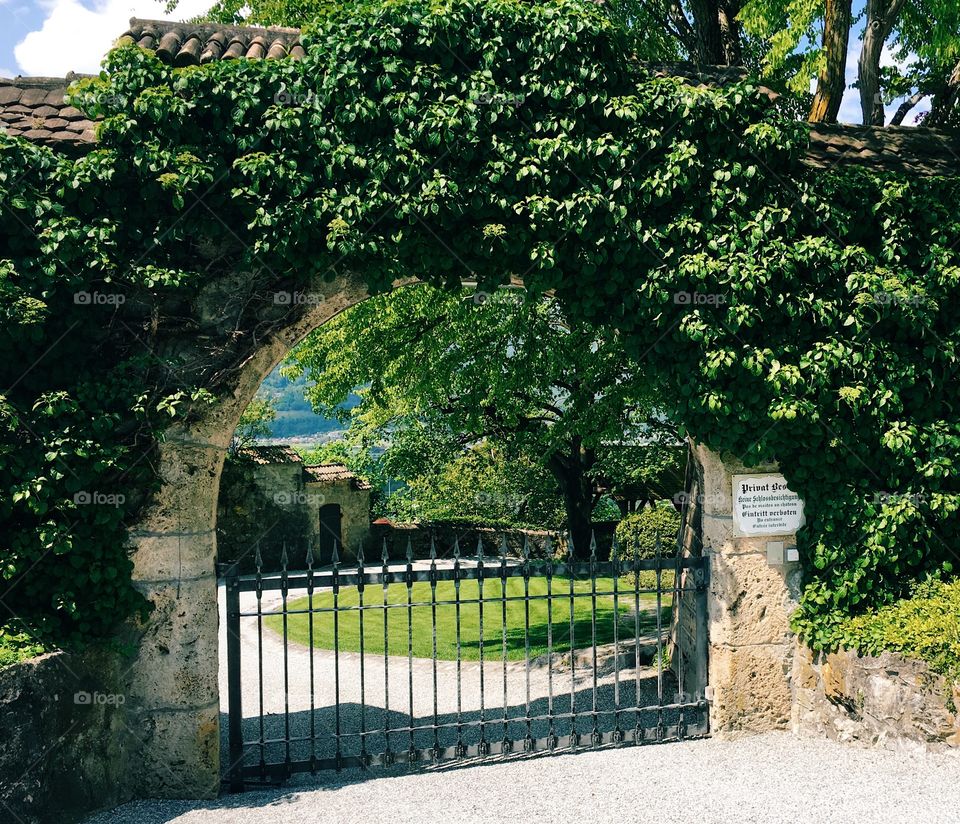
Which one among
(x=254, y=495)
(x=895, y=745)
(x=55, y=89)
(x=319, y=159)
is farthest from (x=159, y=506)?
(x=254, y=495)

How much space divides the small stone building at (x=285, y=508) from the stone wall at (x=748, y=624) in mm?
15178

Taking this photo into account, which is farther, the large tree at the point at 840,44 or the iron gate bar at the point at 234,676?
the large tree at the point at 840,44

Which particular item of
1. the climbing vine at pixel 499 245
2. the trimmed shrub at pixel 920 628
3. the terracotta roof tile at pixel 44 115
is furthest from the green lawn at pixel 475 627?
the terracotta roof tile at pixel 44 115

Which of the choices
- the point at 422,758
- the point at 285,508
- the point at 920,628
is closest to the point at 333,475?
the point at 285,508

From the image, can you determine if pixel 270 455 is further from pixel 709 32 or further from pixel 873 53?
pixel 873 53

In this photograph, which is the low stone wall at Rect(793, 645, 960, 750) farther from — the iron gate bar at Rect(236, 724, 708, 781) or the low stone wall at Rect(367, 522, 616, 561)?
the low stone wall at Rect(367, 522, 616, 561)

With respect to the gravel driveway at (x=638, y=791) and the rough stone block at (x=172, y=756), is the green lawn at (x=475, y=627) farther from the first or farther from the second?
the rough stone block at (x=172, y=756)

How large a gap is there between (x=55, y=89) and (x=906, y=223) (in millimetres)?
6520

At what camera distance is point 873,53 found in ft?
32.3

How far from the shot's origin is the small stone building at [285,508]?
20828 mm

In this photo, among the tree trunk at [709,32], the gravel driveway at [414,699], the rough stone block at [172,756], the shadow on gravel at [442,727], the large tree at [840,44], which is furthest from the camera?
the tree trunk at [709,32]

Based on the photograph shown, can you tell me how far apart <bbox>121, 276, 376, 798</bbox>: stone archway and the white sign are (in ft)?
11.7

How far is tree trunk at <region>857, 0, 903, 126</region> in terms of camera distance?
9766 mm

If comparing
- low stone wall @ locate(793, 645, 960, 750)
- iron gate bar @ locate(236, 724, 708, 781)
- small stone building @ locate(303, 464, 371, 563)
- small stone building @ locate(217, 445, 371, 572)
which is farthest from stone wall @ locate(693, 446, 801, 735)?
small stone building @ locate(303, 464, 371, 563)
